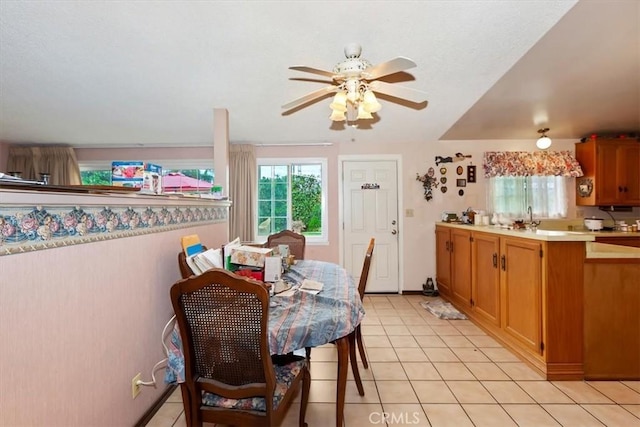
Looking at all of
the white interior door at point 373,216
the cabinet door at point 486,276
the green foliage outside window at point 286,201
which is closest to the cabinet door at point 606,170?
the cabinet door at point 486,276

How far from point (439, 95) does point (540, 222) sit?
2589mm

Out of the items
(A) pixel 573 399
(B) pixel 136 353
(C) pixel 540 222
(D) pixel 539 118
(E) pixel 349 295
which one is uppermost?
(D) pixel 539 118

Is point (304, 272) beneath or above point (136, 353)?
above

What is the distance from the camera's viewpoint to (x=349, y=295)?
5.32 ft

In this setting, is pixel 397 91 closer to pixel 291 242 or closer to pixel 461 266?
pixel 291 242

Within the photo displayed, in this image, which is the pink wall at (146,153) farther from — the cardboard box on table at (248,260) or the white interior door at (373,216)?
the cardboard box on table at (248,260)

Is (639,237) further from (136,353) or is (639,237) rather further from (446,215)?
(136,353)

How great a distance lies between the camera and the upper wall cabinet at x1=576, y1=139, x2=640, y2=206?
4.04 metres

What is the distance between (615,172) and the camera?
13.4ft

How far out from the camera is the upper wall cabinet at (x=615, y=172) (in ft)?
13.3

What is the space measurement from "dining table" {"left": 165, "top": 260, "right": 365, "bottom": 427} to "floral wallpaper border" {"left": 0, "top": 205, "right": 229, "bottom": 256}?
569mm

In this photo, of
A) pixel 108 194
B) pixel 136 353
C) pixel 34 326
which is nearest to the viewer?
pixel 34 326

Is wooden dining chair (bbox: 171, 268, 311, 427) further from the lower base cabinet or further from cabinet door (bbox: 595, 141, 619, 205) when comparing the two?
cabinet door (bbox: 595, 141, 619, 205)

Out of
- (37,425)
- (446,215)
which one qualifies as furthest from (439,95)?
(37,425)
